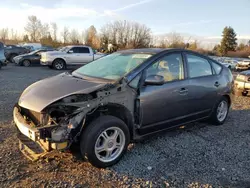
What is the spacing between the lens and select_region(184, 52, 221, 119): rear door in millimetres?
4191

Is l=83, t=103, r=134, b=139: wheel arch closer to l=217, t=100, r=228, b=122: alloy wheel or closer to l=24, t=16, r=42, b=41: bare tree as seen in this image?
l=217, t=100, r=228, b=122: alloy wheel

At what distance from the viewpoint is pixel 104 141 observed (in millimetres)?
3127

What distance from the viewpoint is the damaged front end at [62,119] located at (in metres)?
2.76

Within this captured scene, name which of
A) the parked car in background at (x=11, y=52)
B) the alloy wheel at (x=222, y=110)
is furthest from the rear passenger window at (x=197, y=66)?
the parked car in background at (x=11, y=52)

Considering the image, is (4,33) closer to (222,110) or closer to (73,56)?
(73,56)

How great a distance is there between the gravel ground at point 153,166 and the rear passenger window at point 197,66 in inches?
46.4

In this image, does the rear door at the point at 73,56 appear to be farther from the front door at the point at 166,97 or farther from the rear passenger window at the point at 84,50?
the front door at the point at 166,97

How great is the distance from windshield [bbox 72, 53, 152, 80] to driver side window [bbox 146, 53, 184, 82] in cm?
21

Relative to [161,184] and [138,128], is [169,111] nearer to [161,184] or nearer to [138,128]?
[138,128]

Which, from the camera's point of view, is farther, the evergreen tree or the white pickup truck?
the evergreen tree

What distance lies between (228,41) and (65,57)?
54936 millimetres

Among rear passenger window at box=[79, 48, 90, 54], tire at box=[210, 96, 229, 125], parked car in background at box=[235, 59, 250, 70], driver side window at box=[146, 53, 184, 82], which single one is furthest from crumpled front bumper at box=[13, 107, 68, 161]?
parked car in background at box=[235, 59, 250, 70]

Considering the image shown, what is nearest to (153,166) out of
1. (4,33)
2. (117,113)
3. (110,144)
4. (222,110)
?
(110,144)

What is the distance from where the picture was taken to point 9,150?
3506 millimetres
